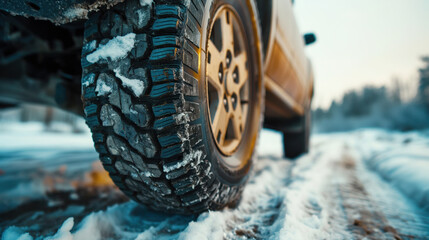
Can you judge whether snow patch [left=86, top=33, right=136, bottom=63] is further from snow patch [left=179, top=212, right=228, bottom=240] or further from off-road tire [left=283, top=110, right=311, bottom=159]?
off-road tire [left=283, top=110, right=311, bottom=159]

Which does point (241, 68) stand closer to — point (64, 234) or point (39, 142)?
point (64, 234)

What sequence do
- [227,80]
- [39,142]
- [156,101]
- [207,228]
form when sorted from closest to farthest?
[156,101]
[207,228]
[227,80]
[39,142]

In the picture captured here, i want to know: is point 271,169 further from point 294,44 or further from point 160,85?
point 160,85

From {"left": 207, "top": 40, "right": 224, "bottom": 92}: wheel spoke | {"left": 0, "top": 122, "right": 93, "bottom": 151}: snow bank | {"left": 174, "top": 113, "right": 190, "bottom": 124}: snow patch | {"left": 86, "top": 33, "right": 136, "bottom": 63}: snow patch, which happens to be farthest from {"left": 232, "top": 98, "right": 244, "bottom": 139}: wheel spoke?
{"left": 0, "top": 122, "right": 93, "bottom": 151}: snow bank


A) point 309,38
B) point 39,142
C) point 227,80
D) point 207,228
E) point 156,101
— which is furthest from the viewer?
point 39,142

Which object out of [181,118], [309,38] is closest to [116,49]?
[181,118]

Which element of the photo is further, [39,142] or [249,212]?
[39,142]

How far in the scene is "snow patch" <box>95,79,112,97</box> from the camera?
731 millimetres

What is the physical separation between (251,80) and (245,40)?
23 centimetres

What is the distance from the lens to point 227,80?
106cm

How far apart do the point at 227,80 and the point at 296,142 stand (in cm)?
268

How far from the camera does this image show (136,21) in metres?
0.72

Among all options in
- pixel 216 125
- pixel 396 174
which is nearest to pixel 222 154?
pixel 216 125

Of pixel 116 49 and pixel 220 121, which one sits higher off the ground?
pixel 116 49
